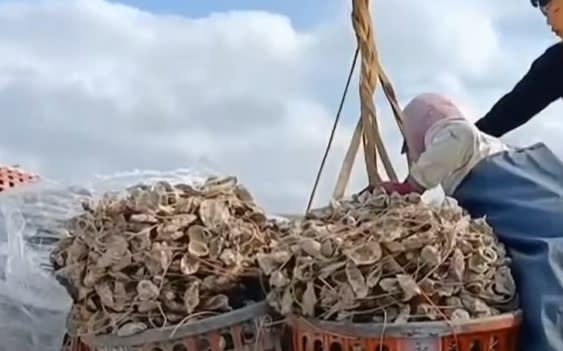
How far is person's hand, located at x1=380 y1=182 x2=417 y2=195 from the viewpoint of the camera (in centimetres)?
94

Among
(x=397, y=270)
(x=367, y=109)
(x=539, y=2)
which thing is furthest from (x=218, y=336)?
(x=539, y=2)

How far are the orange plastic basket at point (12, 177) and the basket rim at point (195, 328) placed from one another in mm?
500

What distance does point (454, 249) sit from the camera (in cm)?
82

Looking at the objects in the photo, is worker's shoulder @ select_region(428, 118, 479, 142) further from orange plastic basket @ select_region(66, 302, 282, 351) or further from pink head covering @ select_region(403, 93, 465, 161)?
orange plastic basket @ select_region(66, 302, 282, 351)

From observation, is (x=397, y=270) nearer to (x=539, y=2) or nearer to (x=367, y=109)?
(x=367, y=109)

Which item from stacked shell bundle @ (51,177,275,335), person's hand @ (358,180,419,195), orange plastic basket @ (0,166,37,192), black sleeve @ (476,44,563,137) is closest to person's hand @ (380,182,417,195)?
person's hand @ (358,180,419,195)

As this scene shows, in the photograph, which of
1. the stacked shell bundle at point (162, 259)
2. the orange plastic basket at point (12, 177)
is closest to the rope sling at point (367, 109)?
the stacked shell bundle at point (162, 259)

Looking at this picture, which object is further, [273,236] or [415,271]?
[273,236]

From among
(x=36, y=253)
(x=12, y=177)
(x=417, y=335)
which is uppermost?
(x=12, y=177)

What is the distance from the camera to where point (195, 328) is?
85 centimetres

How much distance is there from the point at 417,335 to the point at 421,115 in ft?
0.86

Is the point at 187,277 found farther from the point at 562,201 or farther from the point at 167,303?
the point at 562,201

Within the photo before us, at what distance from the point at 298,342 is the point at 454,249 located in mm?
135

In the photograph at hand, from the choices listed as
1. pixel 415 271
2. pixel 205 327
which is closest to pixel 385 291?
pixel 415 271
